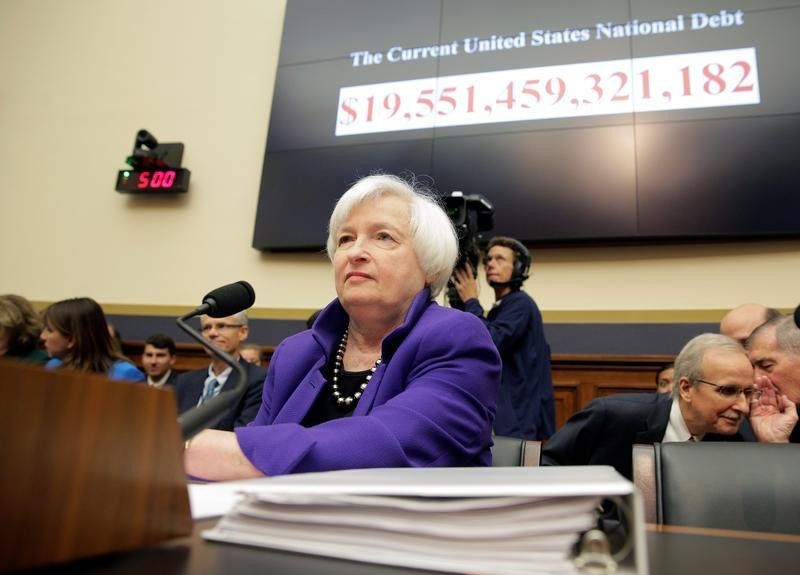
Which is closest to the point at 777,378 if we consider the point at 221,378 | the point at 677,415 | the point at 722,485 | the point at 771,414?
the point at 771,414

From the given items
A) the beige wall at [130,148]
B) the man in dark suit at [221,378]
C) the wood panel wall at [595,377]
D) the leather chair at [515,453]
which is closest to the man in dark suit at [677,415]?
the leather chair at [515,453]

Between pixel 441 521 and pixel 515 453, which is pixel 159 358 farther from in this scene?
pixel 441 521

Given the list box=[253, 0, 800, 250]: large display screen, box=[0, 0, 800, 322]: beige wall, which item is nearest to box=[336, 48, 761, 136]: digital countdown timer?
box=[253, 0, 800, 250]: large display screen

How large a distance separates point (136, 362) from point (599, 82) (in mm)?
3343

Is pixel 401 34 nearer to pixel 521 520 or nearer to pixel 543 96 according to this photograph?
pixel 543 96

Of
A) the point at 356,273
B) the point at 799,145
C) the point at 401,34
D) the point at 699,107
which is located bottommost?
the point at 356,273

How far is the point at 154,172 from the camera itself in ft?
14.6

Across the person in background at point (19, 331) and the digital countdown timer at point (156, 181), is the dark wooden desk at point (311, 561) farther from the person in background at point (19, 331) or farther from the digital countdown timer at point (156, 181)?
the digital countdown timer at point (156, 181)

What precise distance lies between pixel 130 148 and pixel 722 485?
15.7ft

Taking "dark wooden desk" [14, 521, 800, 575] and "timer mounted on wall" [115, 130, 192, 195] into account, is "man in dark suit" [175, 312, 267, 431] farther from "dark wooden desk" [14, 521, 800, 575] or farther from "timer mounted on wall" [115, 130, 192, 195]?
"timer mounted on wall" [115, 130, 192, 195]

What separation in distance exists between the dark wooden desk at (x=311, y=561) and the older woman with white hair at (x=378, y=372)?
0.22 m

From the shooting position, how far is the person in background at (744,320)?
86.4 inches

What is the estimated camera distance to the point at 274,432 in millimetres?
672

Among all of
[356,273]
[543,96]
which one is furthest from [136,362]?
[356,273]
